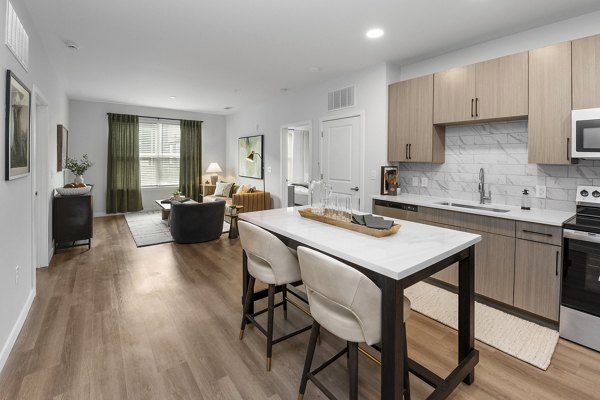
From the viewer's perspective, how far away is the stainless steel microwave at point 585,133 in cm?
244

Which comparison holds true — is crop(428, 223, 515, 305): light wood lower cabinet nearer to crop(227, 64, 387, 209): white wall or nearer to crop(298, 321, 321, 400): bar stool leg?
crop(227, 64, 387, 209): white wall

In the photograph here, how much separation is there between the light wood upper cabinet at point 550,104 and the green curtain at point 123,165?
7.83 m

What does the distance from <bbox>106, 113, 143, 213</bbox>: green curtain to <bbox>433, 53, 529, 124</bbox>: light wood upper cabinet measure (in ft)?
22.8

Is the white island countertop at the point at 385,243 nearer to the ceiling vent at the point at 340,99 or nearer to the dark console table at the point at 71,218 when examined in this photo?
the ceiling vent at the point at 340,99

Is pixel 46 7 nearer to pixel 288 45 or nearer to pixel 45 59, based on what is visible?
pixel 45 59

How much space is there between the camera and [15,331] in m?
2.33

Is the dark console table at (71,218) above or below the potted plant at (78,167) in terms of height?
below

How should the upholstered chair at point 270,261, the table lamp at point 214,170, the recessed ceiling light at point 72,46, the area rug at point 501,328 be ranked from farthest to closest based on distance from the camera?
the table lamp at point 214,170 → the recessed ceiling light at point 72,46 → the area rug at point 501,328 → the upholstered chair at point 270,261

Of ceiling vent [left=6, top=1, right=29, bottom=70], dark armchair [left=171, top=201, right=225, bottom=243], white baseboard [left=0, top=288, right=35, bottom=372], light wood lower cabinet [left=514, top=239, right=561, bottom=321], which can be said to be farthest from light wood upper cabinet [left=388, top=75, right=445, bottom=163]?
white baseboard [left=0, top=288, right=35, bottom=372]

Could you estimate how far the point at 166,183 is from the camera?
8.30 m

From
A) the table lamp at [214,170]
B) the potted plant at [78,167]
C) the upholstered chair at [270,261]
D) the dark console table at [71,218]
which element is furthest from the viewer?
the table lamp at [214,170]

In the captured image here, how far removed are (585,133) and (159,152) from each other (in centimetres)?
819

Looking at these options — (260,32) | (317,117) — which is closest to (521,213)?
(260,32)

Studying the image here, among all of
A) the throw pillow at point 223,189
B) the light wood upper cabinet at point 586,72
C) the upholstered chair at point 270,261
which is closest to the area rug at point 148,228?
the throw pillow at point 223,189
